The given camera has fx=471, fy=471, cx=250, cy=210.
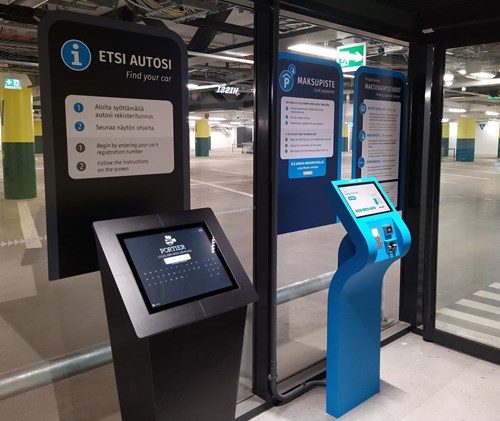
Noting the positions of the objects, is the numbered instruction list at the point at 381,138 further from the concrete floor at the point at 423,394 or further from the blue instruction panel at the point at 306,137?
the concrete floor at the point at 423,394

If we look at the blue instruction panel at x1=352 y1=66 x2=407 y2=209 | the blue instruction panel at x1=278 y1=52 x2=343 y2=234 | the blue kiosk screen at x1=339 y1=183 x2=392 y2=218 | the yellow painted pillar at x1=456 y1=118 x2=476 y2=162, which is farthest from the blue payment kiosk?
the yellow painted pillar at x1=456 y1=118 x2=476 y2=162

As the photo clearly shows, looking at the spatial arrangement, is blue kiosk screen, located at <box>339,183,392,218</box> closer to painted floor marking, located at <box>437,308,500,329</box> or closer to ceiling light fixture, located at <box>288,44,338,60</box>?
painted floor marking, located at <box>437,308,500,329</box>

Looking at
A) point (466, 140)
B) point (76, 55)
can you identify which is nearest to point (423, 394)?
point (76, 55)

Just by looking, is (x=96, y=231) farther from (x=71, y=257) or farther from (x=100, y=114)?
(x=100, y=114)

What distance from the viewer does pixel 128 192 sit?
1879 millimetres

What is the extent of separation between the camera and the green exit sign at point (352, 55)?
19.4ft

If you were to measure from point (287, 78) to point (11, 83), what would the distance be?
8833mm

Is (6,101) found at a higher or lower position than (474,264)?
higher

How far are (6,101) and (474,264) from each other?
973cm

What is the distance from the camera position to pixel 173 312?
1.37 metres

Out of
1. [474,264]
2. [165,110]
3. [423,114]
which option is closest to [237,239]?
[474,264]

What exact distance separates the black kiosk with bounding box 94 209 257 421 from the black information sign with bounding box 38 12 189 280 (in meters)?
0.39

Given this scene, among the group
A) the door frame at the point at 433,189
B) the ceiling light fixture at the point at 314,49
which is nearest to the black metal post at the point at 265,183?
the door frame at the point at 433,189

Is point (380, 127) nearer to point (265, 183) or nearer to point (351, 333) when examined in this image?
point (265, 183)
